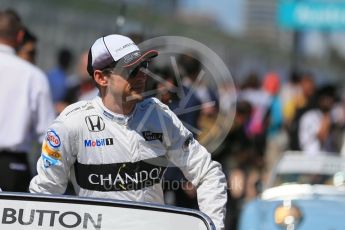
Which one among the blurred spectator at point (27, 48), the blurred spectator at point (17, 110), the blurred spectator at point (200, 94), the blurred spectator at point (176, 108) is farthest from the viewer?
the blurred spectator at point (27, 48)

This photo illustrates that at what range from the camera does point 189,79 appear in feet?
29.1

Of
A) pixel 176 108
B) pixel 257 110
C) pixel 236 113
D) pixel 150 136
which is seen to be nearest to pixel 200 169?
pixel 150 136

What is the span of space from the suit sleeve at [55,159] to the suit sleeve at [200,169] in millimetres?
526

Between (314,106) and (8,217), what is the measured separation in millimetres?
10400

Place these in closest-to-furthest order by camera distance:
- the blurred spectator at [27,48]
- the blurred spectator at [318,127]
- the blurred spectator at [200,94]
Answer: the blurred spectator at [200,94] → the blurred spectator at [27,48] → the blurred spectator at [318,127]

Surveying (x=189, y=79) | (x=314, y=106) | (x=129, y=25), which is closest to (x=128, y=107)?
(x=189, y=79)

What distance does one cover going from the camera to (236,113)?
1220 cm

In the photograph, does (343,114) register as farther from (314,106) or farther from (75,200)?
(75,200)

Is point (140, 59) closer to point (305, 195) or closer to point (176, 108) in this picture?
point (176, 108)

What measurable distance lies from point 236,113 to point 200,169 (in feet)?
22.4

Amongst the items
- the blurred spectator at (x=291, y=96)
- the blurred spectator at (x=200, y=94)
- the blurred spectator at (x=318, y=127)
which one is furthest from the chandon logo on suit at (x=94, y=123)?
the blurred spectator at (x=291, y=96)

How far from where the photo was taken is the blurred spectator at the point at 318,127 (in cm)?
1414

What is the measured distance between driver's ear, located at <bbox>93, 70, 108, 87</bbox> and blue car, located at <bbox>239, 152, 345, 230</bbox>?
2.00m

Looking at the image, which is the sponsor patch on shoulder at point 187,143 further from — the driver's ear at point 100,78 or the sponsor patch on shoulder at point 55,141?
the sponsor patch on shoulder at point 55,141
